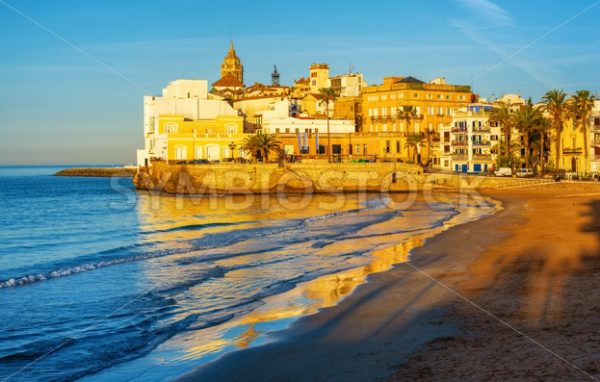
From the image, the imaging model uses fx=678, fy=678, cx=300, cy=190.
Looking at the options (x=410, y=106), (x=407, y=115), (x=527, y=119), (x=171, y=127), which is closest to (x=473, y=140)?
(x=527, y=119)

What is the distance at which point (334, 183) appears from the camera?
88688 mm

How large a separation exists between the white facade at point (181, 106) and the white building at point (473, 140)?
35013mm

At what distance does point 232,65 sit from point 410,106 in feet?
271

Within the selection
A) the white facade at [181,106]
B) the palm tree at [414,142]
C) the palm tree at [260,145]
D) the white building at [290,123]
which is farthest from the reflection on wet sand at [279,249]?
the white facade at [181,106]

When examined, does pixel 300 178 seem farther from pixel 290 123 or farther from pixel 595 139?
pixel 595 139

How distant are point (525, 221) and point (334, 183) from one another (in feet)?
152

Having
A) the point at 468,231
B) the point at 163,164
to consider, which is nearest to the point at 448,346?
the point at 468,231

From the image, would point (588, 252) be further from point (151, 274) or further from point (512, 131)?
point (512, 131)

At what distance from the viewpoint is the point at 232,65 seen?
587ft

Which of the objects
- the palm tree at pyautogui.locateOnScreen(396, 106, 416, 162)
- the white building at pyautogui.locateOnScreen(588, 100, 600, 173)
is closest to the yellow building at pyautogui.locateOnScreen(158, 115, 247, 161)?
the palm tree at pyautogui.locateOnScreen(396, 106, 416, 162)

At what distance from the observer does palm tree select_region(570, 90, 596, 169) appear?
→ 79.3 meters

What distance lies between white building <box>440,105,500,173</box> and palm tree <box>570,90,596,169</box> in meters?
12.3

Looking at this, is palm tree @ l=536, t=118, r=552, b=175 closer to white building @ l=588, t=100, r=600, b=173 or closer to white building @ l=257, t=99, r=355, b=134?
white building @ l=588, t=100, r=600, b=173

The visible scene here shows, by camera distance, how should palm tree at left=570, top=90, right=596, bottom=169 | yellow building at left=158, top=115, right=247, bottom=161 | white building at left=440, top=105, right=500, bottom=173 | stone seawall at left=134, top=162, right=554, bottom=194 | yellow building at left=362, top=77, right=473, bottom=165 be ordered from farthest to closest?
1. yellow building at left=362, top=77, right=473, bottom=165
2. yellow building at left=158, top=115, right=247, bottom=161
3. white building at left=440, top=105, right=500, bottom=173
4. stone seawall at left=134, top=162, right=554, bottom=194
5. palm tree at left=570, top=90, right=596, bottom=169
